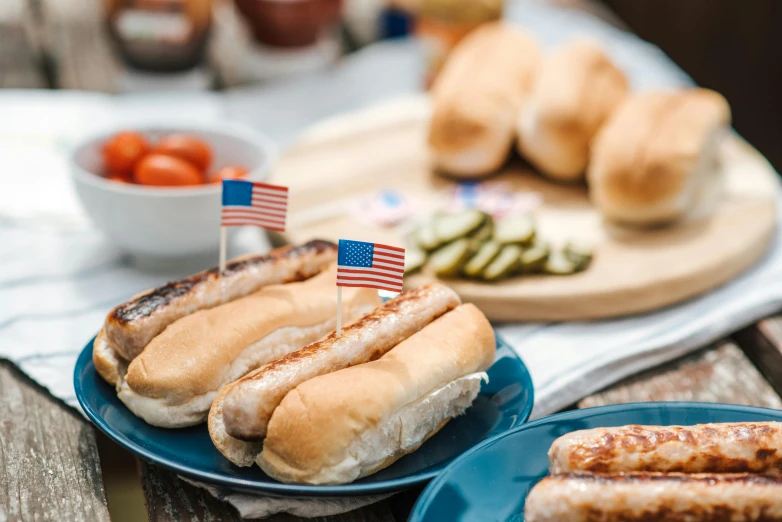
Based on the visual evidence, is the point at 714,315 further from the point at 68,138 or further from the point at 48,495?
the point at 68,138

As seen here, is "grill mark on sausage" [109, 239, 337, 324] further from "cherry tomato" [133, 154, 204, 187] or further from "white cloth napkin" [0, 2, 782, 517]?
"cherry tomato" [133, 154, 204, 187]

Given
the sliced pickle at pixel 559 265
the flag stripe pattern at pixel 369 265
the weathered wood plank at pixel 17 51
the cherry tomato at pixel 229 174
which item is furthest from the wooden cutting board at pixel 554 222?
the weathered wood plank at pixel 17 51

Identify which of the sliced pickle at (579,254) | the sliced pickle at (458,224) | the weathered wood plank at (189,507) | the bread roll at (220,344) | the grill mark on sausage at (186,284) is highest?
the grill mark on sausage at (186,284)

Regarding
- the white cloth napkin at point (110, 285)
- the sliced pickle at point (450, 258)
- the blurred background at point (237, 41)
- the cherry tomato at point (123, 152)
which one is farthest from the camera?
the blurred background at point (237, 41)

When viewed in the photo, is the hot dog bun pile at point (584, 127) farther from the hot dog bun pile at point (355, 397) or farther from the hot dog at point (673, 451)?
the hot dog at point (673, 451)

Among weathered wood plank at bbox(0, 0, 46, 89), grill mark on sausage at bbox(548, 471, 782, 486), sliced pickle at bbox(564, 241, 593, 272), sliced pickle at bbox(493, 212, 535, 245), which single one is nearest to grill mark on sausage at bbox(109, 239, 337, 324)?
sliced pickle at bbox(493, 212, 535, 245)

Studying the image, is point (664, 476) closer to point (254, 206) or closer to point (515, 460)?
point (515, 460)

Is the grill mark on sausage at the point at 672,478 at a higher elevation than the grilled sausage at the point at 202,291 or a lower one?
higher

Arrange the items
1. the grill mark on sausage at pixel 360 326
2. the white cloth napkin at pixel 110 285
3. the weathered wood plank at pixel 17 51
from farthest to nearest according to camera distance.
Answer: the weathered wood plank at pixel 17 51
the white cloth napkin at pixel 110 285
the grill mark on sausage at pixel 360 326
